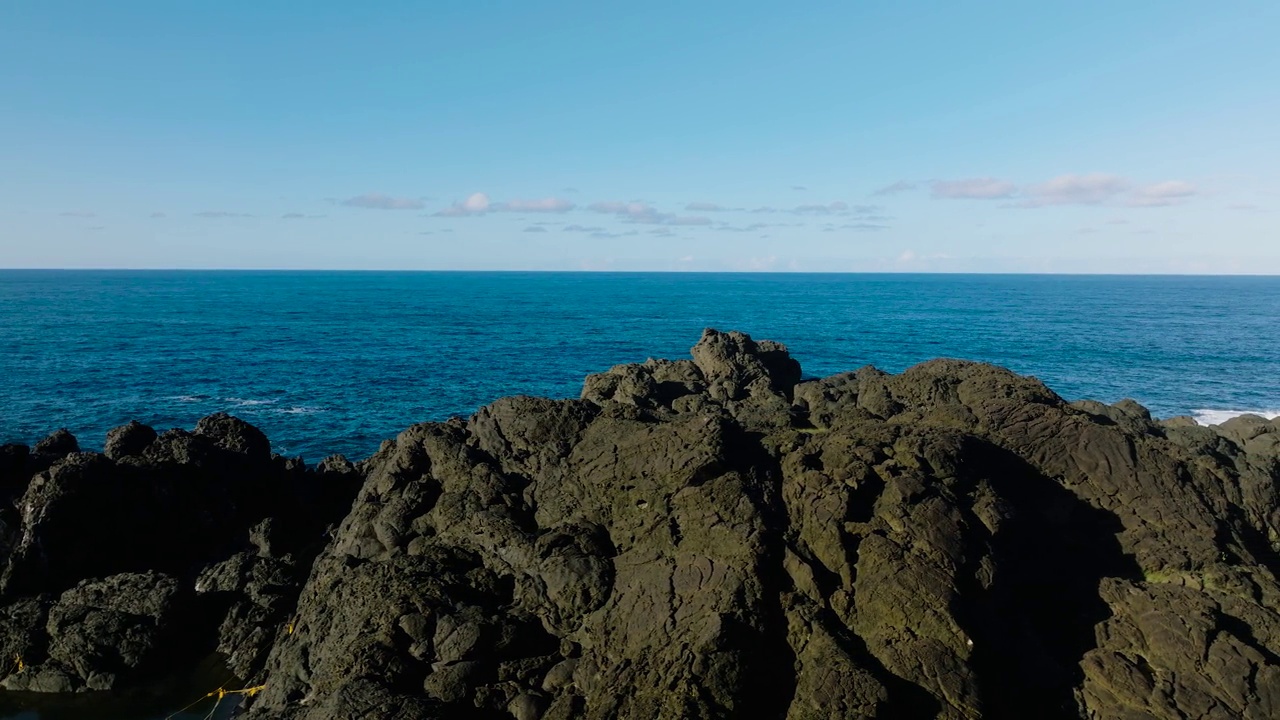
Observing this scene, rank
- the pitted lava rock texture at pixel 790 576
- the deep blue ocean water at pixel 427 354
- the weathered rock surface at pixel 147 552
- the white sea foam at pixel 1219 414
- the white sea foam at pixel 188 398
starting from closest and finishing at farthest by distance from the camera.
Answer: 1. the pitted lava rock texture at pixel 790 576
2. the weathered rock surface at pixel 147 552
3. the deep blue ocean water at pixel 427 354
4. the white sea foam at pixel 1219 414
5. the white sea foam at pixel 188 398

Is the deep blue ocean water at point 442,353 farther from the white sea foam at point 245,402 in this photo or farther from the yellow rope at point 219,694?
the yellow rope at point 219,694

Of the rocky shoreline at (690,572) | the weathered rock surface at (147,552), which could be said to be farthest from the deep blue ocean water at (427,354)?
the rocky shoreline at (690,572)

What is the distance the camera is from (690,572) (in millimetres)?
15055

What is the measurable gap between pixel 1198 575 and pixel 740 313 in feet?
422

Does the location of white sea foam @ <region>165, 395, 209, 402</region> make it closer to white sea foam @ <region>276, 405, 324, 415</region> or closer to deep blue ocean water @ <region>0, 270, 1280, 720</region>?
deep blue ocean water @ <region>0, 270, 1280, 720</region>

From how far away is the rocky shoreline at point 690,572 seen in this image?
13.4 metres

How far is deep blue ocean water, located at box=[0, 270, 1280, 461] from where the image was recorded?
2040 inches

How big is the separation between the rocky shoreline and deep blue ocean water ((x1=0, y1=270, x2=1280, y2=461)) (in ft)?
72.5

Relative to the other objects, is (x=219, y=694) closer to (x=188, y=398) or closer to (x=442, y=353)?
(x=188, y=398)

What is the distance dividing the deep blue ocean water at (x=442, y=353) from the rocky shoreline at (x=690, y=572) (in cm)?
2210

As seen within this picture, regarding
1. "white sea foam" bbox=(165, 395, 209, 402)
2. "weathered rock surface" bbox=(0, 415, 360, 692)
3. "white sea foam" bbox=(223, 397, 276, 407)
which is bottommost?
"white sea foam" bbox=(223, 397, 276, 407)

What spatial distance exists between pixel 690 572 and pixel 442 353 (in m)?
69.1

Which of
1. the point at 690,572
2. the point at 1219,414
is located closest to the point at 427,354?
the point at 1219,414

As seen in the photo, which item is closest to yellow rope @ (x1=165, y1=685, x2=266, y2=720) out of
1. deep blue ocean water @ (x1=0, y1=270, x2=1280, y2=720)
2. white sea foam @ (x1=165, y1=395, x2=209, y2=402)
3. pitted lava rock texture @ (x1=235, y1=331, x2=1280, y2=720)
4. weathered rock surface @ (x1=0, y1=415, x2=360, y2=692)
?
deep blue ocean water @ (x1=0, y1=270, x2=1280, y2=720)
